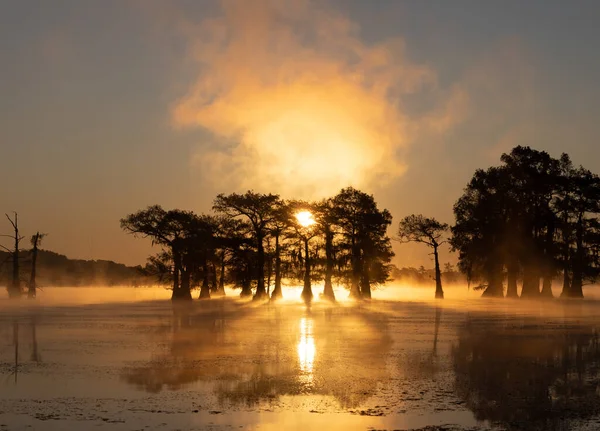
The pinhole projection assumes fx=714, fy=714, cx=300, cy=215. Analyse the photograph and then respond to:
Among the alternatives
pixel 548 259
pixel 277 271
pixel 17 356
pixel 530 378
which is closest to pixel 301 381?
pixel 530 378

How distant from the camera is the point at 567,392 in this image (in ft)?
55.6

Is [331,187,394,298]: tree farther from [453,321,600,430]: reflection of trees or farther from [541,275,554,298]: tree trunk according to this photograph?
[453,321,600,430]: reflection of trees

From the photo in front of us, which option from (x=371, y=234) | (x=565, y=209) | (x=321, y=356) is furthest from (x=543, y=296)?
(x=321, y=356)

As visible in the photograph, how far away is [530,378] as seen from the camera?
19156mm

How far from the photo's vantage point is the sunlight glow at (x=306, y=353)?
19656 millimetres

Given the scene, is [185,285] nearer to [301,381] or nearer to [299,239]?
[299,239]

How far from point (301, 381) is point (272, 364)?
3484 millimetres

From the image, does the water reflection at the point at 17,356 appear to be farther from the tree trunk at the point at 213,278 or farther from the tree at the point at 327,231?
the tree trunk at the point at 213,278

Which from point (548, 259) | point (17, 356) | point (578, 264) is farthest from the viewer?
point (578, 264)

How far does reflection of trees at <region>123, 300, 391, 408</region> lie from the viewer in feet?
57.0

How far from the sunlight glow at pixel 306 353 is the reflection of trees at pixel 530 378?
4093 mm

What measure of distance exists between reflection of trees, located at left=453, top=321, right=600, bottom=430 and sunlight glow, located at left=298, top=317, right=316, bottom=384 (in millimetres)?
4093

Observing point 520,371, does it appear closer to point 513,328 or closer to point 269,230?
point 513,328

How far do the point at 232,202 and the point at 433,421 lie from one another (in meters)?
78.9
